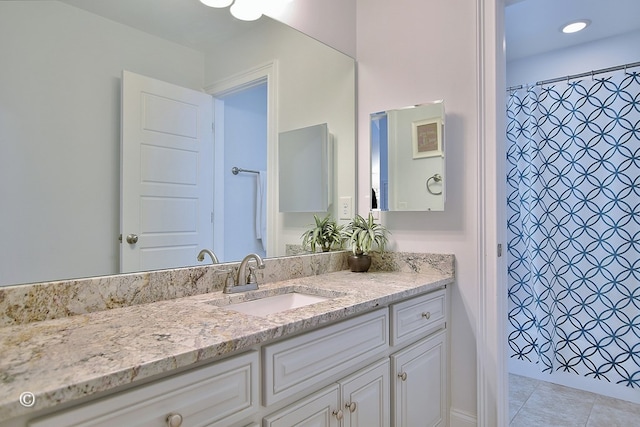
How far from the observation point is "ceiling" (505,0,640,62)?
7.17 ft

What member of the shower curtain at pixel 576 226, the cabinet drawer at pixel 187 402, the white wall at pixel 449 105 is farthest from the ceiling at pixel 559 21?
the cabinet drawer at pixel 187 402

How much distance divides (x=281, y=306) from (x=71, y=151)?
87cm

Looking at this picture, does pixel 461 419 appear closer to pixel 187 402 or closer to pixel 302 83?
pixel 187 402

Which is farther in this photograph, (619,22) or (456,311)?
(619,22)

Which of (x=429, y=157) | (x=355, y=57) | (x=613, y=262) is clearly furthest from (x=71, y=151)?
A: (x=613, y=262)

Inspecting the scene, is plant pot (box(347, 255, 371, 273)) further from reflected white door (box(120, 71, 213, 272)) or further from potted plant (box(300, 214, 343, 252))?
reflected white door (box(120, 71, 213, 272))

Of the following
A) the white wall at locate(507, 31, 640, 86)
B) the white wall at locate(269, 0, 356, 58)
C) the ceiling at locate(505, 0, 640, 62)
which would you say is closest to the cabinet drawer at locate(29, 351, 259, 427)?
the white wall at locate(269, 0, 356, 58)

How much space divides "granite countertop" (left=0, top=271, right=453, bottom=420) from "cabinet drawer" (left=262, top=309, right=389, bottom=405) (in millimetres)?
44

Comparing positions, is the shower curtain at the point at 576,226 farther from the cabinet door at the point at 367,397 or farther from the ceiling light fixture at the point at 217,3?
the ceiling light fixture at the point at 217,3

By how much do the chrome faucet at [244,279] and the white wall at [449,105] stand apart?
84 cm

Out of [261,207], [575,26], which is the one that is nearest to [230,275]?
[261,207]

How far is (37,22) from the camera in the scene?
3.29 ft

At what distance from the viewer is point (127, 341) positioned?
80cm

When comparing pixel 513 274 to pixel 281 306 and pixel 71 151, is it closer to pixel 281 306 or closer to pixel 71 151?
pixel 281 306
